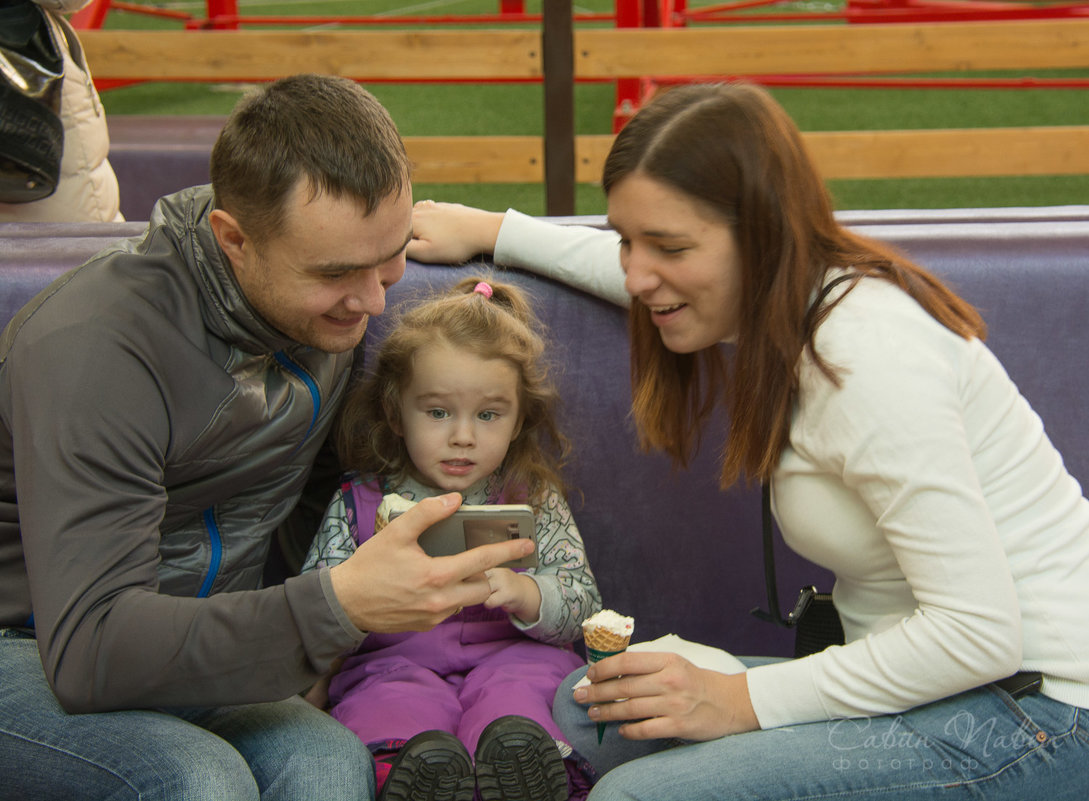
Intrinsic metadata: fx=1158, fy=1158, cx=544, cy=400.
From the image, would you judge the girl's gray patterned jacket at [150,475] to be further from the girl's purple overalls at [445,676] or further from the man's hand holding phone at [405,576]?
the girl's purple overalls at [445,676]

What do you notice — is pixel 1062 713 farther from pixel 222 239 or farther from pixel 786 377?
pixel 222 239

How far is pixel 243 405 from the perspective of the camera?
1.67m

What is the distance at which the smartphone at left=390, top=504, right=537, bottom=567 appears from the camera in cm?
161

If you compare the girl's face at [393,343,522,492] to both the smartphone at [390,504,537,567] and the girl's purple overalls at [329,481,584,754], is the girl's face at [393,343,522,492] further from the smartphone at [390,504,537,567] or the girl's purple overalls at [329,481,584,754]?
the smartphone at [390,504,537,567]

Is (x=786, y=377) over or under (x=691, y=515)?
over

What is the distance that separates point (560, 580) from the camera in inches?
78.7

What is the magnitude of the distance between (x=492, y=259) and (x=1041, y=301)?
1.00 m

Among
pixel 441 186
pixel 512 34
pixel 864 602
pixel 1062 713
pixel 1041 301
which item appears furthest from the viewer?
pixel 441 186

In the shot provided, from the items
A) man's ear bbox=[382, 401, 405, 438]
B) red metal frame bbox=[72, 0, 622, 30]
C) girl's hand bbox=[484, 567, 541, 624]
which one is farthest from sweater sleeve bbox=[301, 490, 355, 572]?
red metal frame bbox=[72, 0, 622, 30]

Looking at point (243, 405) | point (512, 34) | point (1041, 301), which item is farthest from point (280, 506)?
point (512, 34)

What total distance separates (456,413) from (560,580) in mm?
340

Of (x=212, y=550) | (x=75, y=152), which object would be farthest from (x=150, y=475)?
(x=75, y=152)

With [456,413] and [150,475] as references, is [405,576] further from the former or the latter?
[456,413]

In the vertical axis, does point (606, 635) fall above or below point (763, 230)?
below
